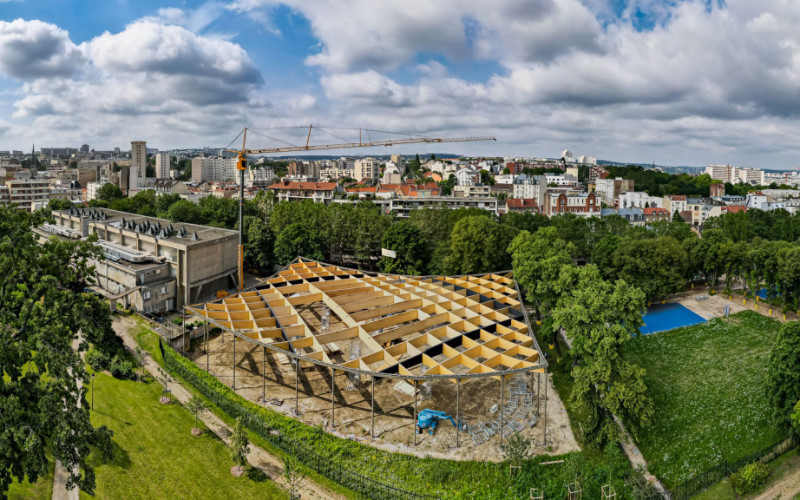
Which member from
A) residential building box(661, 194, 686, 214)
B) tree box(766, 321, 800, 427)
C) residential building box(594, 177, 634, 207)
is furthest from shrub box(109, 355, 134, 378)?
residential building box(594, 177, 634, 207)

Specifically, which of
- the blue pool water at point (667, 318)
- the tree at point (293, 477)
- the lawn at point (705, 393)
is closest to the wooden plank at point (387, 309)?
the tree at point (293, 477)

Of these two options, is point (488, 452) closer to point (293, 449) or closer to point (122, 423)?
point (293, 449)

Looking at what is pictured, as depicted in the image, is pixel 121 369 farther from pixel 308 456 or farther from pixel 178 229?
pixel 178 229

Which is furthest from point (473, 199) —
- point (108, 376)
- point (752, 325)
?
point (108, 376)

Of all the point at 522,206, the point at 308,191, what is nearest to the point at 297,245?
the point at 308,191

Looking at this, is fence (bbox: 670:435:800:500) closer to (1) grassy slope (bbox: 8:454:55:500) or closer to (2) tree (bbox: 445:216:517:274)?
(2) tree (bbox: 445:216:517:274)

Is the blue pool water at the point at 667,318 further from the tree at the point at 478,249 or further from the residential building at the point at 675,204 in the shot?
the residential building at the point at 675,204
